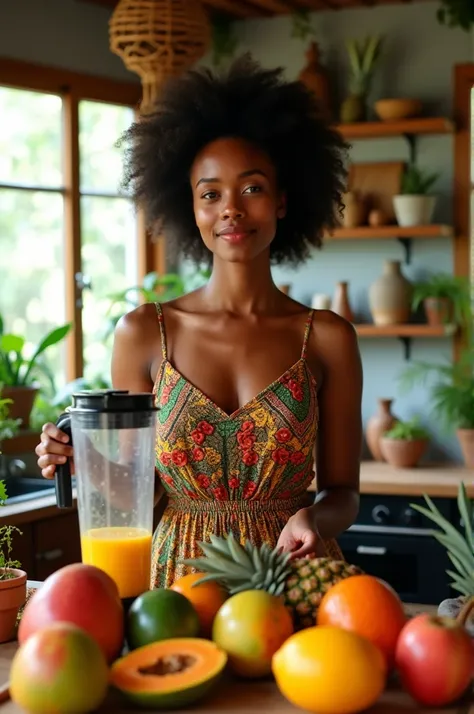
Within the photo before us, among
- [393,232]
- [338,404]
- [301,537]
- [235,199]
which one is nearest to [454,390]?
[393,232]

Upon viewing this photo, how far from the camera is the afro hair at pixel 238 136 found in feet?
6.89

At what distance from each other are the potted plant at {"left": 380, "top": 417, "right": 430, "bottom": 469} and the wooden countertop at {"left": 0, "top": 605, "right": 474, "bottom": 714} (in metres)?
3.10

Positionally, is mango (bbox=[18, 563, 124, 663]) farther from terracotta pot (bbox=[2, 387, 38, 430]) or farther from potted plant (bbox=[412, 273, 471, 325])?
potted plant (bbox=[412, 273, 471, 325])

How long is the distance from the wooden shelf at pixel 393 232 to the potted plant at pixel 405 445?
0.77 m

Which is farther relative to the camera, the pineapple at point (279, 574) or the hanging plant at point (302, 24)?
the hanging plant at point (302, 24)

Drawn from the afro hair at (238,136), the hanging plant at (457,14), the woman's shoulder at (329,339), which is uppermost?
the hanging plant at (457,14)

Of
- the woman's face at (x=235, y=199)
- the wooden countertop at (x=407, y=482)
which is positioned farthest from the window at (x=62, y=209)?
the woman's face at (x=235, y=199)

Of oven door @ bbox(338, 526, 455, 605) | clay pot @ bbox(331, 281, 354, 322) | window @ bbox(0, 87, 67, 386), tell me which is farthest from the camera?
clay pot @ bbox(331, 281, 354, 322)

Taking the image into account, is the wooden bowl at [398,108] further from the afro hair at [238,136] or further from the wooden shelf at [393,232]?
the afro hair at [238,136]

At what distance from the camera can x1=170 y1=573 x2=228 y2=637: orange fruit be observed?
1335 mm

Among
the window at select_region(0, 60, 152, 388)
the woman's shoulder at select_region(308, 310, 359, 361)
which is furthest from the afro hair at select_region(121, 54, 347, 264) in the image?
the window at select_region(0, 60, 152, 388)

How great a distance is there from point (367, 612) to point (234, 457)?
78 cm

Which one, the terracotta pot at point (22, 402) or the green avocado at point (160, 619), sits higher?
the terracotta pot at point (22, 402)

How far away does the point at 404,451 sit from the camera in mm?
4348
